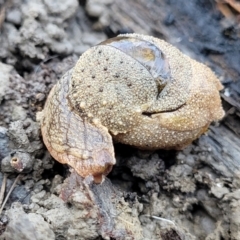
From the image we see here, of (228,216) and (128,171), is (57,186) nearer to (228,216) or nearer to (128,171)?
(128,171)

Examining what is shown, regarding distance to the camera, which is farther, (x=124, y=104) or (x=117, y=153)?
(x=117, y=153)

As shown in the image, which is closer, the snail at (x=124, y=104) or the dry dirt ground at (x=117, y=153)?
the dry dirt ground at (x=117, y=153)

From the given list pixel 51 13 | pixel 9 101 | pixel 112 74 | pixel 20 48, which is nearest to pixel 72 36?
pixel 51 13

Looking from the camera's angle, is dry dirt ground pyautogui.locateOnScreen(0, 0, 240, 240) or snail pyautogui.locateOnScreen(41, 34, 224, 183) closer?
dry dirt ground pyautogui.locateOnScreen(0, 0, 240, 240)
